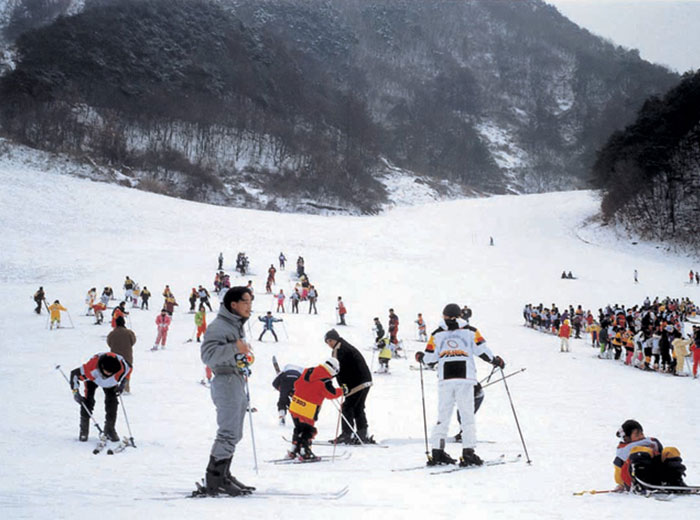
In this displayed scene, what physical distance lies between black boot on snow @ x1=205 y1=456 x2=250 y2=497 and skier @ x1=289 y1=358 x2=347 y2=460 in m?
1.69

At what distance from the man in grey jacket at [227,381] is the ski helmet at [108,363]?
10.1 feet

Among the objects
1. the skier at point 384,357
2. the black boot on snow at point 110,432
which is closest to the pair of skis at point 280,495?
the black boot on snow at point 110,432

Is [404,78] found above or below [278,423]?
above

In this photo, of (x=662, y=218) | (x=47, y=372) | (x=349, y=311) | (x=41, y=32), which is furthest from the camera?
(x=41, y=32)

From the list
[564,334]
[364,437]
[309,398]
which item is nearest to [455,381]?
[309,398]

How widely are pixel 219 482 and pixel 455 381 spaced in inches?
102

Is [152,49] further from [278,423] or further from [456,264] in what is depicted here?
[278,423]

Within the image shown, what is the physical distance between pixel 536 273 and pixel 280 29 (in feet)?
360

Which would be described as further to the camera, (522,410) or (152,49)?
(152,49)

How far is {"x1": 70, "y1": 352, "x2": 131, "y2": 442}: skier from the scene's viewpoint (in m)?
6.92

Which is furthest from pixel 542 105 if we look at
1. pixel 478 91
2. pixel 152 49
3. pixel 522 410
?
pixel 522 410

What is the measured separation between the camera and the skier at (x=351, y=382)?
23.9ft

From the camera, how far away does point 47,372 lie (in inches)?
479

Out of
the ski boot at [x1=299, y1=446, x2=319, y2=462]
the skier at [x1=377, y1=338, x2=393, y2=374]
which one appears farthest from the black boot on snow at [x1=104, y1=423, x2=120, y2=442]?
the skier at [x1=377, y1=338, x2=393, y2=374]
